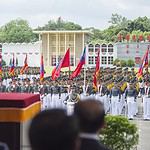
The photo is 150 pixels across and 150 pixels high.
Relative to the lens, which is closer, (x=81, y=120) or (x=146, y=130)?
(x=81, y=120)

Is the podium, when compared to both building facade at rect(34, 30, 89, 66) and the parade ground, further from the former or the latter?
building facade at rect(34, 30, 89, 66)

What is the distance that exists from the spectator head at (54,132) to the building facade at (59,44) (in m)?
58.1

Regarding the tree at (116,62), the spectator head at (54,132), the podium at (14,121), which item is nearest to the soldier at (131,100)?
the podium at (14,121)

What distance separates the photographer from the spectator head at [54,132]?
2.21 m

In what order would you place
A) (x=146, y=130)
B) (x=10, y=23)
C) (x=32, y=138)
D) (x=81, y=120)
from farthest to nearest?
(x=10, y=23) → (x=146, y=130) → (x=81, y=120) → (x=32, y=138)

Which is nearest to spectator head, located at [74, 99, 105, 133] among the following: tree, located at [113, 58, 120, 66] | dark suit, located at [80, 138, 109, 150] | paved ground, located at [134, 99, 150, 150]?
dark suit, located at [80, 138, 109, 150]

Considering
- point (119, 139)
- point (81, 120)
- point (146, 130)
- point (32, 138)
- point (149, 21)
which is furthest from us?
point (149, 21)

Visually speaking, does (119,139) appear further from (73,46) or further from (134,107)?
(73,46)

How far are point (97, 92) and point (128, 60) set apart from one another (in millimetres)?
40896

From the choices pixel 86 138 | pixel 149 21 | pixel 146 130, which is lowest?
pixel 146 130

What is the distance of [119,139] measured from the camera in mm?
6949

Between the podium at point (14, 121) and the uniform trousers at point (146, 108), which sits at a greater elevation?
the podium at point (14, 121)

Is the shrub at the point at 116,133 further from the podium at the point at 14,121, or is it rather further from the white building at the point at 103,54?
the white building at the point at 103,54

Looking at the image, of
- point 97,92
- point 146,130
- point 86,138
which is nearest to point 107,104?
point 97,92
